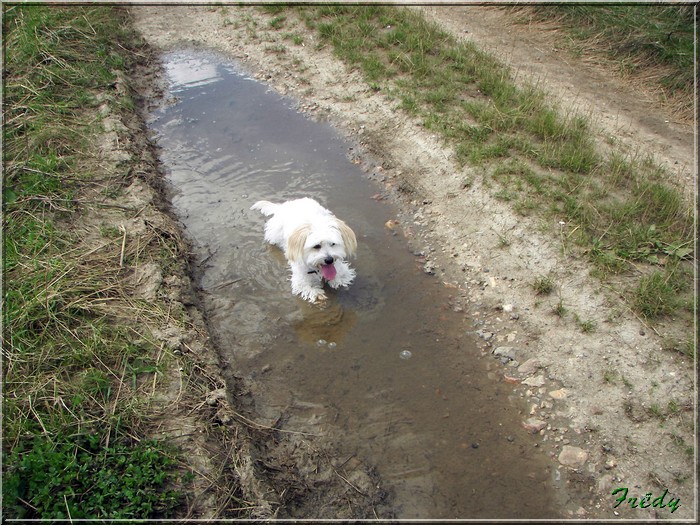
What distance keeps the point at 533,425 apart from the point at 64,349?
13.1 feet

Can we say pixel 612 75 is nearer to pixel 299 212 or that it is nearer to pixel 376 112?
pixel 376 112

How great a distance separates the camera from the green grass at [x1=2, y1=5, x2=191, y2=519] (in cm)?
300

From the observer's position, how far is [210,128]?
8430mm

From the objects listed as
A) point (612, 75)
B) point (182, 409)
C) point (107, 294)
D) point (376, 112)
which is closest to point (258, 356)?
point (182, 409)

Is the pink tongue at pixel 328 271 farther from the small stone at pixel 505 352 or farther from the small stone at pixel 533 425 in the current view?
the small stone at pixel 533 425

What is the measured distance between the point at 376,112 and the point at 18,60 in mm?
5783

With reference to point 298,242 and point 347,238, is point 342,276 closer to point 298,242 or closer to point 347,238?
point 347,238

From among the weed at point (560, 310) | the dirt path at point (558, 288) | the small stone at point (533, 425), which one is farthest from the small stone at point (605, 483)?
the weed at point (560, 310)

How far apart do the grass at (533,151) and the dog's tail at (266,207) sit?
2.66 metres

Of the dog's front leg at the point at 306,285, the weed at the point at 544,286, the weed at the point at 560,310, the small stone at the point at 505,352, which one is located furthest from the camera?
the dog's front leg at the point at 306,285

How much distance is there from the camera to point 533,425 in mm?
4121

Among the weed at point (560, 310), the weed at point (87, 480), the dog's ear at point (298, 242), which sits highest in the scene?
the dog's ear at point (298, 242)

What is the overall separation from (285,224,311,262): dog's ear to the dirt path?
5.56 ft

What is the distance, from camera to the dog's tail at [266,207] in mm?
6312
